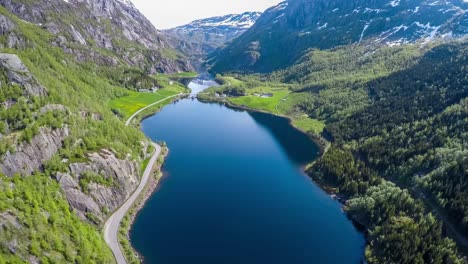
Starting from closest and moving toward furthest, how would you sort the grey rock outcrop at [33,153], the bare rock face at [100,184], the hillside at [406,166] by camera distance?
the grey rock outcrop at [33,153], the hillside at [406,166], the bare rock face at [100,184]

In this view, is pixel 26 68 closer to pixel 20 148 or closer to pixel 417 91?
pixel 20 148

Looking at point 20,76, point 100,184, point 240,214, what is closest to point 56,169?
point 100,184

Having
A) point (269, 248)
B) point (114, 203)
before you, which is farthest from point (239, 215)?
point (114, 203)

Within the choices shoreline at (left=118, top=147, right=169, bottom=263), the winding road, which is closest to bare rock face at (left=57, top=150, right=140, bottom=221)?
the winding road

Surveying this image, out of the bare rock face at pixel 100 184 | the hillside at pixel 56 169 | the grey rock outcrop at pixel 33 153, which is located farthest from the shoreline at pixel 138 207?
the grey rock outcrop at pixel 33 153

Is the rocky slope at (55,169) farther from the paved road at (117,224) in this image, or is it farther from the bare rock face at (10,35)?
the bare rock face at (10,35)

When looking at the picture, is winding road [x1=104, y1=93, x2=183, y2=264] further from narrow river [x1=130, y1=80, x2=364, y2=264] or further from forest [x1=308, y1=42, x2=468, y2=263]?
forest [x1=308, y1=42, x2=468, y2=263]

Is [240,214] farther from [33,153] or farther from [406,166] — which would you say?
[406,166]
